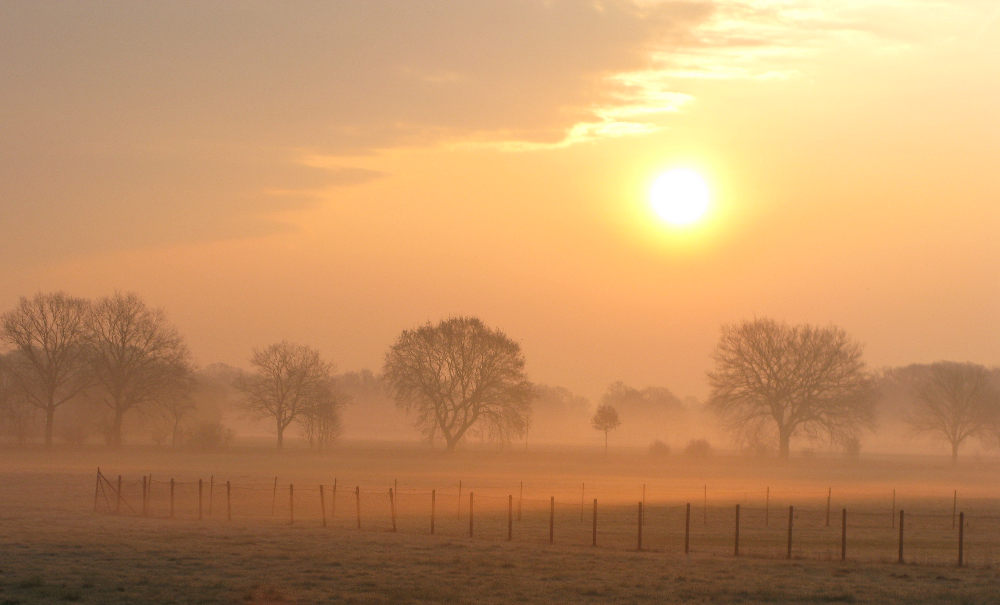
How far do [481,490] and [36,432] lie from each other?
7100 centimetres

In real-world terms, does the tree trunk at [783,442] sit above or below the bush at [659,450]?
above

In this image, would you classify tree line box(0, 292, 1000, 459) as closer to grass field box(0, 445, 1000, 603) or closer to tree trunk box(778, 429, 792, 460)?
tree trunk box(778, 429, 792, 460)

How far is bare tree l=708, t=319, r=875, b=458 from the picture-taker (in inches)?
4417

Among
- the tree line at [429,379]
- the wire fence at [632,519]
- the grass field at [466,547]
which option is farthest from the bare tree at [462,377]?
the wire fence at [632,519]

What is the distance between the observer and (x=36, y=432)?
121 metres

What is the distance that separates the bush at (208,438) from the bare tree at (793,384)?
1975 inches

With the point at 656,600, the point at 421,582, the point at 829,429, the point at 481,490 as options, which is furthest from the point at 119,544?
the point at 829,429

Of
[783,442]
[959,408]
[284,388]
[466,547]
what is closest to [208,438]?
[284,388]

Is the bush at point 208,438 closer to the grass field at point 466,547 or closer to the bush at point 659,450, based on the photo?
the grass field at point 466,547

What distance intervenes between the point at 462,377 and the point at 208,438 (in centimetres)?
2632

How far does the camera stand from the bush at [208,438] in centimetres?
11250

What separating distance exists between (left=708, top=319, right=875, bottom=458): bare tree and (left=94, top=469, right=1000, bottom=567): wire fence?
147 feet

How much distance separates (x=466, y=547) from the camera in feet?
112

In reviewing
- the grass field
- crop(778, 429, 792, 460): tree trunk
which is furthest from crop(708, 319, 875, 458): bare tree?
the grass field
